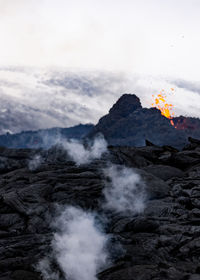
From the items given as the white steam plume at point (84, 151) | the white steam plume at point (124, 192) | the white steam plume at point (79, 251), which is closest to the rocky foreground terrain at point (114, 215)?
the white steam plume at point (79, 251)

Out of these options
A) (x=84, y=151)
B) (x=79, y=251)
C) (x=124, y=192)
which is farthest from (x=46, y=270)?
(x=84, y=151)

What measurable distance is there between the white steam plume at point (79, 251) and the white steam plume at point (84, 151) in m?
20.1

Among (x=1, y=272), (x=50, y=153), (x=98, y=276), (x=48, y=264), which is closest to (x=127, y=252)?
(x=98, y=276)

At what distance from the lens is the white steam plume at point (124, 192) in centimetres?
2797

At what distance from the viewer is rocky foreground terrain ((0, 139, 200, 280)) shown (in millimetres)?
17047

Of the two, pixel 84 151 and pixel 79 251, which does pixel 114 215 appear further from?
pixel 84 151

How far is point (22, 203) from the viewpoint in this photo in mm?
27609

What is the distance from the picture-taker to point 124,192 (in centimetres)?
3047

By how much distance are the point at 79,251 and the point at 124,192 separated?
1324cm

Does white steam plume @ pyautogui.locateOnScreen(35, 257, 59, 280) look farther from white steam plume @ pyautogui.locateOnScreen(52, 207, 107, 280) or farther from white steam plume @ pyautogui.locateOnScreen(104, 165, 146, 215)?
white steam plume @ pyautogui.locateOnScreen(104, 165, 146, 215)

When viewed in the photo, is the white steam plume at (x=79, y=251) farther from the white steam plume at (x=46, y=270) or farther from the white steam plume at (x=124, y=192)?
the white steam plume at (x=124, y=192)

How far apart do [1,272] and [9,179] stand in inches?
867

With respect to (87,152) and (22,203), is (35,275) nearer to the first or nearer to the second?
(22,203)

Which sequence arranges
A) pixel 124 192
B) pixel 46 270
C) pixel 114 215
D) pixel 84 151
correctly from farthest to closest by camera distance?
pixel 84 151 → pixel 124 192 → pixel 114 215 → pixel 46 270
